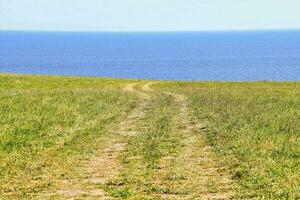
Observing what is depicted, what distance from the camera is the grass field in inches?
679

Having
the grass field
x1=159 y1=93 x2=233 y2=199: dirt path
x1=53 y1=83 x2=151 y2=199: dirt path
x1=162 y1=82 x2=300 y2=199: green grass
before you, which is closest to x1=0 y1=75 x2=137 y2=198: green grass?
the grass field

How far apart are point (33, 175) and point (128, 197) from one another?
473 centimetres

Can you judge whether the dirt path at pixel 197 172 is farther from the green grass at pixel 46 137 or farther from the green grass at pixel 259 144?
the green grass at pixel 46 137

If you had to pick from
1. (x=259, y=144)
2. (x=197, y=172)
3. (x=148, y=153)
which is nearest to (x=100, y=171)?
(x=197, y=172)

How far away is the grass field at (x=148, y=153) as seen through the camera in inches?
679

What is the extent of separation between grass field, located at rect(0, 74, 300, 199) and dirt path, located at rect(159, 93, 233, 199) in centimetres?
3

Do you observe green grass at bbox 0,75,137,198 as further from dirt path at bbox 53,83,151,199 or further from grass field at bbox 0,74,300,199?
dirt path at bbox 53,83,151,199

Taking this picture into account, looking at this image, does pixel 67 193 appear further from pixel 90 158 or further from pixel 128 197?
pixel 90 158

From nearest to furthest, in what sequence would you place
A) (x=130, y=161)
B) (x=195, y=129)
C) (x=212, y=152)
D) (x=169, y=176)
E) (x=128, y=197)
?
(x=128, y=197) → (x=169, y=176) → (x=130, y=161) → (x=212, y=152) → (x=195, y=129)

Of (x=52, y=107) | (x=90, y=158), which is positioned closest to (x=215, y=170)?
(x=90, y=158)

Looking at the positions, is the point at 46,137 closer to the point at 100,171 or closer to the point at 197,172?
the point at 100,171

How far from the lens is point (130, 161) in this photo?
22000mm

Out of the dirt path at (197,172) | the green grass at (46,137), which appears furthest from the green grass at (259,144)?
the green grass at (46,137)

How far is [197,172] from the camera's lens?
64.9 ft
